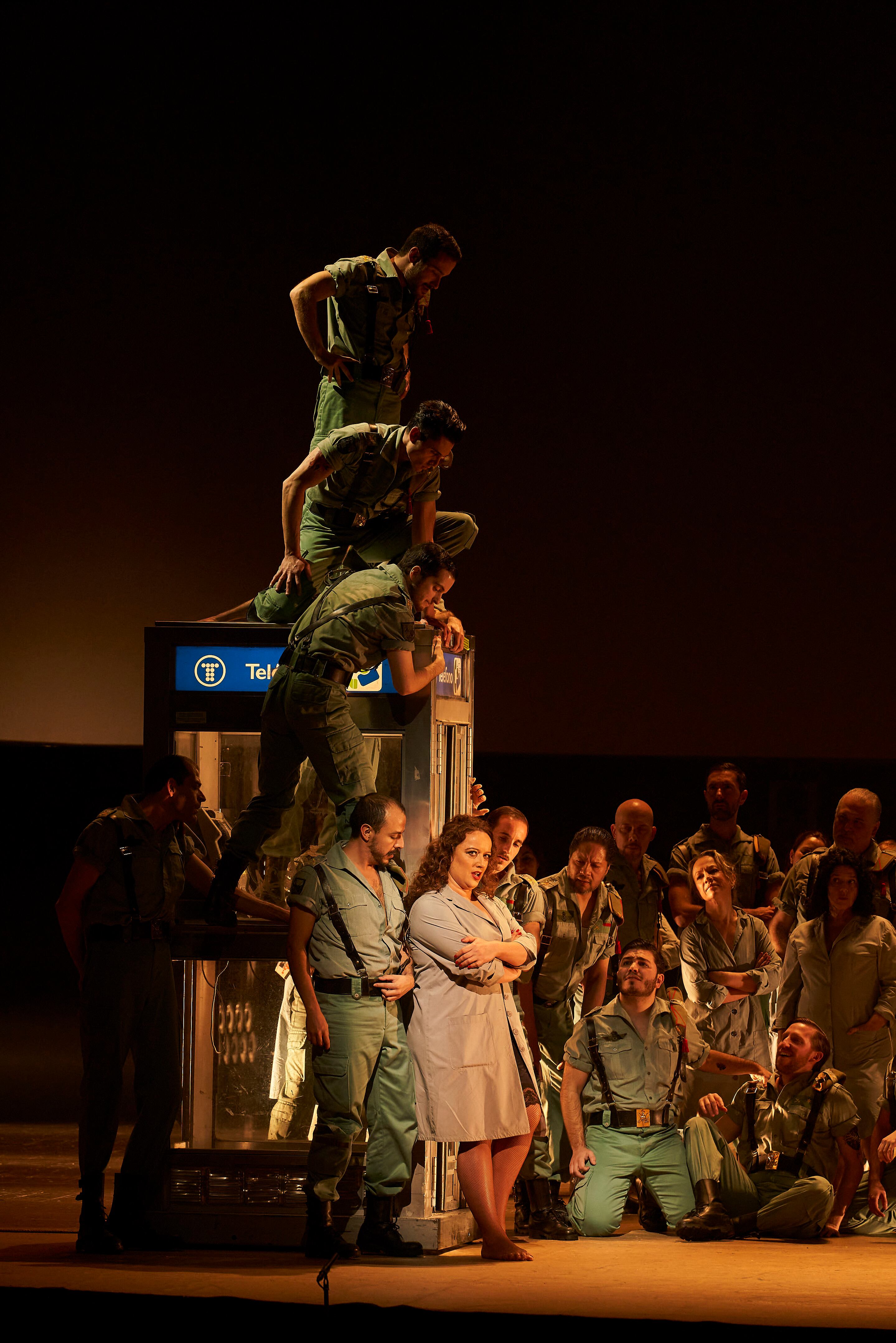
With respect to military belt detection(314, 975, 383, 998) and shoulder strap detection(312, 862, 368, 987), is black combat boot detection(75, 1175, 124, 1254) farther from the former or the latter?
shoulder strap detection(312, 862, 368, 987)

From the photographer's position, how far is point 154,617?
8.86m

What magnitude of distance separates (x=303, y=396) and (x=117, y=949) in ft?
15.2

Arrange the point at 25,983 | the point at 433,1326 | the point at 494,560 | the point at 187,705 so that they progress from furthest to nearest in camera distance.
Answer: the point at 25,983 → the point at 494,560 → the point at 187,705 → the point at 433,1326

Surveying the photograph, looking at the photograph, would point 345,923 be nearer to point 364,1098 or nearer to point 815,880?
point 364,1098

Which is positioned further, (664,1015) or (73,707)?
(73,707)

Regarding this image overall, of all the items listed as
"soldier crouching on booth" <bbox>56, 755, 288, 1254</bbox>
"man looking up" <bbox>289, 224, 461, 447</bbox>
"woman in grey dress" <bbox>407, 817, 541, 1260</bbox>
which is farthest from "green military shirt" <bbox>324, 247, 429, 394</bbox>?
"woman in grey dress" <bbox>407, 817, 541, 1260</bbox>

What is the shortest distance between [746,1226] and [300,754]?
1992 millimetres

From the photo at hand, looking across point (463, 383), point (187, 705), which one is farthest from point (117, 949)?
point (463, 383)

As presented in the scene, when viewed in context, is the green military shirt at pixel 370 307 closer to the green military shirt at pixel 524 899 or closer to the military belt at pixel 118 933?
the green military shirt at pixel 524 899

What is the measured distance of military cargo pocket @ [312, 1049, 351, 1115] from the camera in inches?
184

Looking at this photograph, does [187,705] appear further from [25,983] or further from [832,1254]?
[25,983]

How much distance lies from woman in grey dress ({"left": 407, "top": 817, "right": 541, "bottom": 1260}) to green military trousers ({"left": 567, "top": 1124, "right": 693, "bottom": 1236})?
0.52 m

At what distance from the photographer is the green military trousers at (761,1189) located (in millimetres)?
5188

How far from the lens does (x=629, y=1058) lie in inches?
212
